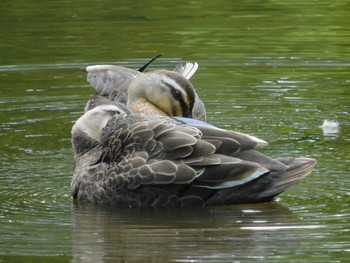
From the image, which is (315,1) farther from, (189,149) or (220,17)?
(189,149)

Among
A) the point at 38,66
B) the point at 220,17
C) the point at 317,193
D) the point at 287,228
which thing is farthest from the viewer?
the point at 220,17

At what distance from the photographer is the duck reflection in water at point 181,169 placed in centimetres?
944

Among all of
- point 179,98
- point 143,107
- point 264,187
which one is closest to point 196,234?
point 264,187

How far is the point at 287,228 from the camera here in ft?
29.5

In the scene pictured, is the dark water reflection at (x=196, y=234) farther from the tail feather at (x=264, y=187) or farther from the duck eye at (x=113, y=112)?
the duck eye at (x=113, y=112)

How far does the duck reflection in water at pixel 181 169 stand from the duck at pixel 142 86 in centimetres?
152

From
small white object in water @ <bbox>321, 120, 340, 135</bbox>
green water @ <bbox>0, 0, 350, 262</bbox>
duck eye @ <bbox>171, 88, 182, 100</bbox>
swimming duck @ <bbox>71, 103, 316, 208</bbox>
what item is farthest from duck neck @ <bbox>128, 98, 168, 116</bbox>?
swimming duck @ <bbox>71, 103, 316, 208</bbox>

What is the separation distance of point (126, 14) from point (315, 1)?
8.43 feet

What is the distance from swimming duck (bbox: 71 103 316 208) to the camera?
9438mm

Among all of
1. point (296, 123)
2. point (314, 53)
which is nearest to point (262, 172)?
point (296, 123)

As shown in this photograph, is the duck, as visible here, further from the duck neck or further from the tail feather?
the tail feather

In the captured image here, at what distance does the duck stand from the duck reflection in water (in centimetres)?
152

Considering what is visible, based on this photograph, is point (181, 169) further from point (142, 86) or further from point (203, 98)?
point (203, 98)

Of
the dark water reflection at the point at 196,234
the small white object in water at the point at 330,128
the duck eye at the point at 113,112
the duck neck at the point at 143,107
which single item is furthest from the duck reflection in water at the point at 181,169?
the small white object in water at the point at 330,128
